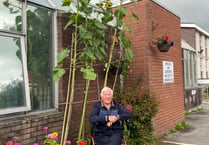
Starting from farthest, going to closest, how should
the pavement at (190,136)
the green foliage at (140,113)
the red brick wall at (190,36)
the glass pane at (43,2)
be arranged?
the red brick wall at (190,36)
the pavement at (190,136)
the green foliage at (140,113)
the glass pane at (43,2)

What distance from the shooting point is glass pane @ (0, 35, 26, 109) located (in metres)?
2.91

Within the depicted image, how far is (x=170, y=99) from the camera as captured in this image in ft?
19.5

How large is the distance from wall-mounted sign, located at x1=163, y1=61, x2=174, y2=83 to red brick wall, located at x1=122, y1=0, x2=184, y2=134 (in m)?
0.12

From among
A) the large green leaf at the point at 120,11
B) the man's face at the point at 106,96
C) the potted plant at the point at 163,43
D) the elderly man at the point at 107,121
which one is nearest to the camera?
the elderly man at the point at 107,121

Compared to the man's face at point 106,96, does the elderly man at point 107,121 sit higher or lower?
lower

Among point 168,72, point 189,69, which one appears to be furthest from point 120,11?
point 189,69

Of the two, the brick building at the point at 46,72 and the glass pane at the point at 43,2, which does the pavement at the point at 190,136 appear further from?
the glass pane at the point at 43,2

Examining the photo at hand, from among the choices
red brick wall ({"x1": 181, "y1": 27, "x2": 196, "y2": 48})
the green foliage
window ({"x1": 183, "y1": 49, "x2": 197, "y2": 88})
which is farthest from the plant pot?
red brick wall ({"x1": 181, "y1": 27, "x2": 196, "y2": 48})

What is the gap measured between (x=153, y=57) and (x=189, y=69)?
5.19 m

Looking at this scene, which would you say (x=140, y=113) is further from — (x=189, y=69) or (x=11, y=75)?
(x=189, y=69)

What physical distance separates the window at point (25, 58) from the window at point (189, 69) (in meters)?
7.25

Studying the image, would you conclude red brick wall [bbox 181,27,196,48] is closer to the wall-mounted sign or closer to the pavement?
the pavement

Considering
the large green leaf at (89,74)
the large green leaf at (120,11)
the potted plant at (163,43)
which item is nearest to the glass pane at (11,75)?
the large green leaf at (89,74)

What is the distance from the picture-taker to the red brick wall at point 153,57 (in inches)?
199
